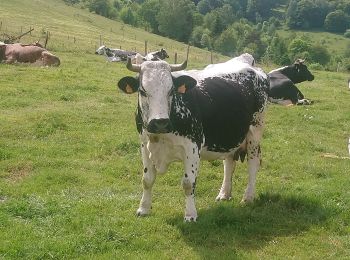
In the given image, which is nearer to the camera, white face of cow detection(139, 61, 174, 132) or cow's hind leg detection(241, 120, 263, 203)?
white face of cow detection(139, 61, 174, 132)

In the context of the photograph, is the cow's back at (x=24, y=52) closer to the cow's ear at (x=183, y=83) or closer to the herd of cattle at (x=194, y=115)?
the herd of cattle at (x=194, y=115)

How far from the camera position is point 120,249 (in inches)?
308

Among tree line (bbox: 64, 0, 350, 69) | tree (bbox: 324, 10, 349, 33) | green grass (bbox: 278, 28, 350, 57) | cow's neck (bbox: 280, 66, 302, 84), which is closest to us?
cow's neck (bbox: 280, 66, 302, 84)

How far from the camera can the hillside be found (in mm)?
49750

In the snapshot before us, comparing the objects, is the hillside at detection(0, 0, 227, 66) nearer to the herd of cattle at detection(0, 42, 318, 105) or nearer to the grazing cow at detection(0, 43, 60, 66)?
the grazing cow at detection(0, 43, 60, 66)

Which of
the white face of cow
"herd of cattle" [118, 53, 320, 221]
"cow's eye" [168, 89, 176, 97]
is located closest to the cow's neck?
"herd of cattle" [118, 53, 320, 221]

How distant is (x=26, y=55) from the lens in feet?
98.3

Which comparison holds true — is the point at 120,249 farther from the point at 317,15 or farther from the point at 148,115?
the point at 317,15

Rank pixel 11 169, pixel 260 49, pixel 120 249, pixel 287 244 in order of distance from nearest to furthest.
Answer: pixel 120 249, pixel 287 244, pixel 11 169, pixel 260 49

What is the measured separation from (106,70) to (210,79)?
22.1 m

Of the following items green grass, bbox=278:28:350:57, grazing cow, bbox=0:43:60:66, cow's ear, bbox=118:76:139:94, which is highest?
cow's ear, bbox=118:76:139:94

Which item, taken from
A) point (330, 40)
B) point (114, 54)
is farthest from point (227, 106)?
point (330, 40)

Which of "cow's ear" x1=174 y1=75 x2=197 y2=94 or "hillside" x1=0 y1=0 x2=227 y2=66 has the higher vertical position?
"cow's ear" x1=174 y1=75 x2=197 y2=94

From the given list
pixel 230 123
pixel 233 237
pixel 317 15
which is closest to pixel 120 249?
pixel 233 237
